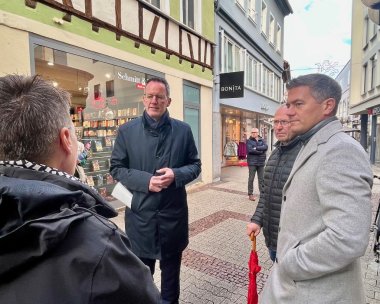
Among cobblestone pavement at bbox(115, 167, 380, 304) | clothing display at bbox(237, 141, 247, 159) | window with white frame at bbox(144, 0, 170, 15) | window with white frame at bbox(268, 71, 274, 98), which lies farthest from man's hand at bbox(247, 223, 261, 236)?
window with white frame at bbox(268, 71, 274, 98)

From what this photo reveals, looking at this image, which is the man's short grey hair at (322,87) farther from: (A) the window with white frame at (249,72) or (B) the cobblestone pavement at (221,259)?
(A) the window with white frame at (249,72)

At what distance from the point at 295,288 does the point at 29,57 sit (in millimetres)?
4891

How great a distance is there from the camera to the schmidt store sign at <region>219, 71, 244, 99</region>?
9.80m

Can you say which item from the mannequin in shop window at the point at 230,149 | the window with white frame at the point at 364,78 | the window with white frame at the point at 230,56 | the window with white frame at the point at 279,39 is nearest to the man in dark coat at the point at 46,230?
the window with white frame at the point at 230,56

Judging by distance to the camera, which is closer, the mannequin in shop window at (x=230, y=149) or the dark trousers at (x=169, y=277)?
the dark trousers at (x=169, y=277)

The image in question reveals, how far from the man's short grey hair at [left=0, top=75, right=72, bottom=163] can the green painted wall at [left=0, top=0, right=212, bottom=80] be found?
4313 millimetres

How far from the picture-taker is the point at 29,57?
4547 millimetres

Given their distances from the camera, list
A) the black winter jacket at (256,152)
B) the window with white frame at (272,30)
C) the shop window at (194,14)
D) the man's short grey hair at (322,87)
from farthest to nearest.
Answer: the window with white frame at (272,30) < the shop window at (194,14) < the black winter jacket at (256,152) < the man's short grey hair at (322,87)

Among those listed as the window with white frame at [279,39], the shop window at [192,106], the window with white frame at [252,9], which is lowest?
the shop window at [192,106]

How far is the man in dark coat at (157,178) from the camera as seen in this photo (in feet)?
7.62

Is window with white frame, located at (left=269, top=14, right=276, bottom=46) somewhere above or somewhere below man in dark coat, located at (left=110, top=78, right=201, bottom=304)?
above

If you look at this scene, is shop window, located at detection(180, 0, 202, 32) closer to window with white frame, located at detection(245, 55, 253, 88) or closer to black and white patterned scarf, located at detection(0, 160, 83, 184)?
window with white frame, located at detection(245, 55, 253, 88)

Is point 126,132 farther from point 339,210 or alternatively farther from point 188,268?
point 188,268

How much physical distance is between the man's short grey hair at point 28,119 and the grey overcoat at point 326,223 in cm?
118
